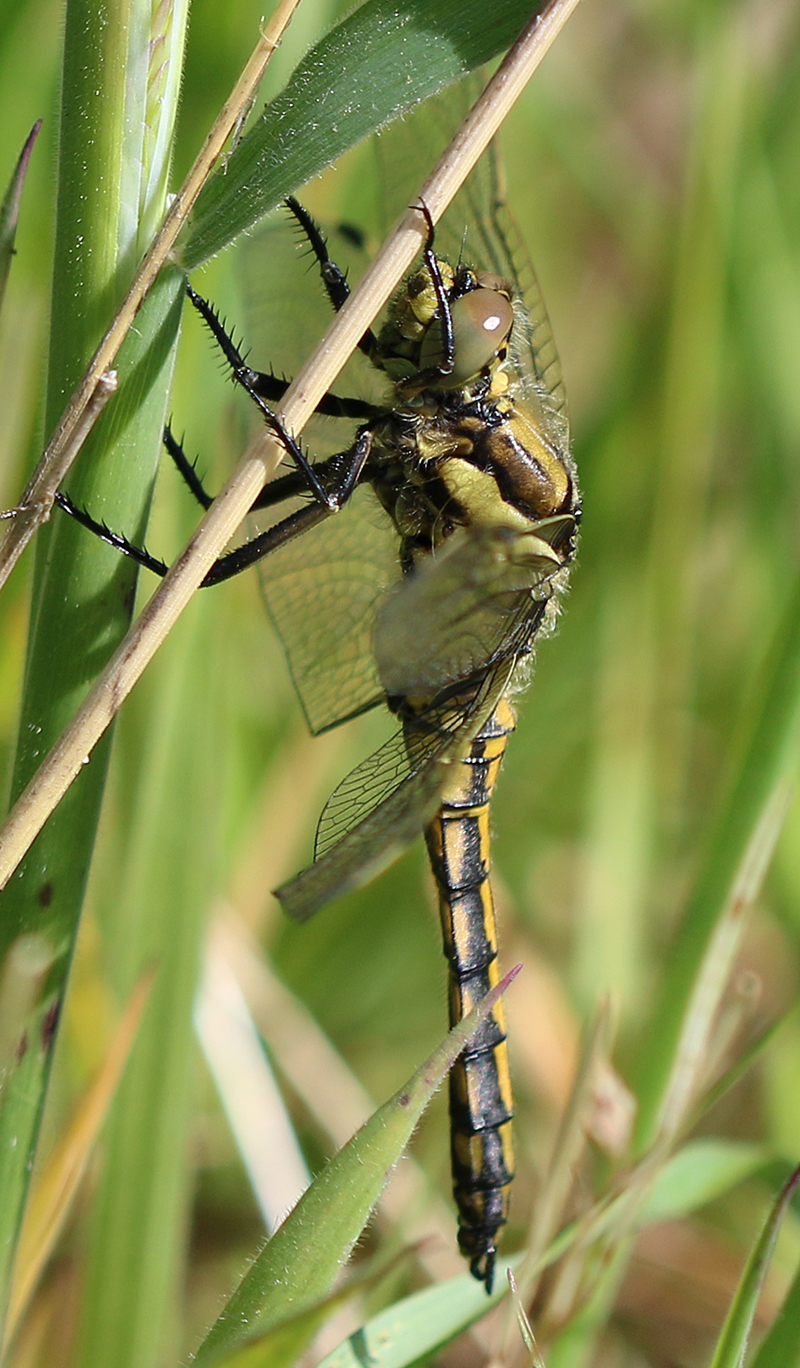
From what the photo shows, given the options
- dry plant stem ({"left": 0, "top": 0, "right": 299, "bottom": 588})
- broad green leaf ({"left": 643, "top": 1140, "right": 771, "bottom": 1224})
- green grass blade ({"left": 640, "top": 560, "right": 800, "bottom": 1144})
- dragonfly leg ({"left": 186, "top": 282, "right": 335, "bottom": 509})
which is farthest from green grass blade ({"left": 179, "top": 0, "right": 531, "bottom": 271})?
broad green leaf ({"left": 643, "top": 1140, "right": 771, "bottom": 1224})

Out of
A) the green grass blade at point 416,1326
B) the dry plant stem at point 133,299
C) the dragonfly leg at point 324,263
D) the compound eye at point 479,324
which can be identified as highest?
the dragonfly leg at point 324,263

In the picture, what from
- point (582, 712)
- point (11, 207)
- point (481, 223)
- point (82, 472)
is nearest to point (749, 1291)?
point (82, 472)

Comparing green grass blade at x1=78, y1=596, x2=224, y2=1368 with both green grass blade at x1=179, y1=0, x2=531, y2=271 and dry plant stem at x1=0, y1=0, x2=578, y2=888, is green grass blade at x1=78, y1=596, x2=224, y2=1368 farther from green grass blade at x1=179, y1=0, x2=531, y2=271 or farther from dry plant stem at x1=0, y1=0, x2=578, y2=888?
green grass blade at x1=179, y1=0, x2=531, y2=271

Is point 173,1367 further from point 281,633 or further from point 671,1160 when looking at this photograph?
point 281,633

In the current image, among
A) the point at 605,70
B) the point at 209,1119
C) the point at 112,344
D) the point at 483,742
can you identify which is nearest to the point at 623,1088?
the point at 483,742

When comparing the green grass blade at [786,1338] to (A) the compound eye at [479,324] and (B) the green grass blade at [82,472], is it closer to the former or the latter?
(B) the green grass blade at [82,472]

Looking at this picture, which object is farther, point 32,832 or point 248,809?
point 248,809

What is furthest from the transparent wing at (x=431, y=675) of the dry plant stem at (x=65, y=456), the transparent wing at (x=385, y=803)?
the dry plant stem at (x=65, y=456)
